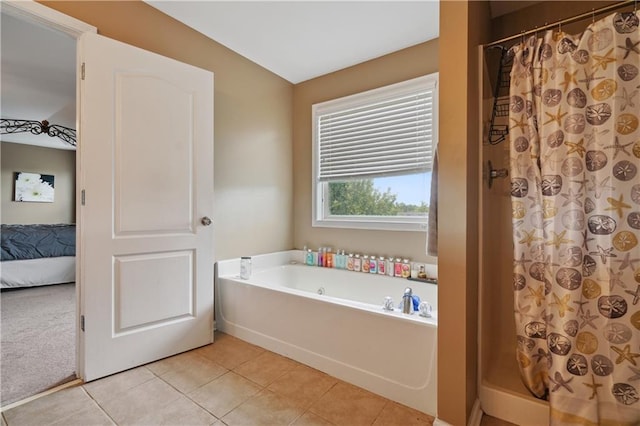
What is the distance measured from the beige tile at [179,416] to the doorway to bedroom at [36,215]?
74 centimetres

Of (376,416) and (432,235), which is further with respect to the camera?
(432,235)

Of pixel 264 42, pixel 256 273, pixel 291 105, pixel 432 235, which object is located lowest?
pixel 256 273

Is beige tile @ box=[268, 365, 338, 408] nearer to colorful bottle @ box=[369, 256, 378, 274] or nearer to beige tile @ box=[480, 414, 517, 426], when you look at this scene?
beige tile @ box=[480, 414, 517, 426]

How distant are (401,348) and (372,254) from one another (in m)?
1.15

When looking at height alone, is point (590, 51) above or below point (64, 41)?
below

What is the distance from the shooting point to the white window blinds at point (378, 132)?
2.36 m

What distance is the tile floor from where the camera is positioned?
4.61 ft

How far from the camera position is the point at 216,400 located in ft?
5.07

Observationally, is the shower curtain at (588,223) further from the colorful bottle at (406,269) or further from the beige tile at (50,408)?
the beige tile at (50,408)

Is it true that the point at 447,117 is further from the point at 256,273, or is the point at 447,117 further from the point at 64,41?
the point at 64,41

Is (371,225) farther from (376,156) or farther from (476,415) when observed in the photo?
(476,415)

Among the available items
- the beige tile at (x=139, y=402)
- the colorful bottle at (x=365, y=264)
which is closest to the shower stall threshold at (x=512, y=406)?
the colorful bottle at (x=365, y=264)

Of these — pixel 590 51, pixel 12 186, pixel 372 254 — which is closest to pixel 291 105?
pixel 372 254

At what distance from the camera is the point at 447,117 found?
133cm
